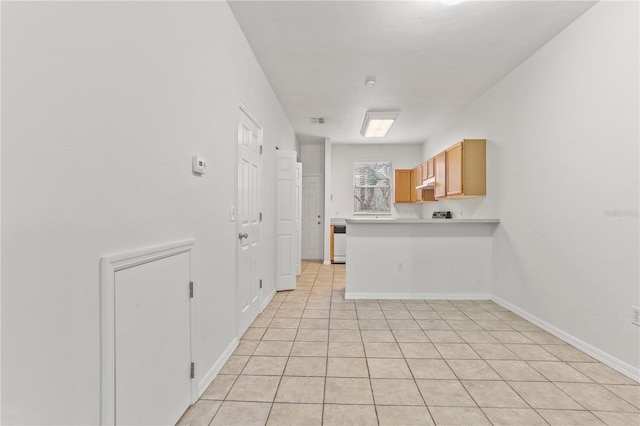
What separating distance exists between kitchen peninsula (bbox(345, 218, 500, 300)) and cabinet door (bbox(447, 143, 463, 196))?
0.58 m

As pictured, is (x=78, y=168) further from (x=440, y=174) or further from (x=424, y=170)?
→ (x=424, y=170)

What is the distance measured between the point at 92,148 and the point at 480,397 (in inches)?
90.4

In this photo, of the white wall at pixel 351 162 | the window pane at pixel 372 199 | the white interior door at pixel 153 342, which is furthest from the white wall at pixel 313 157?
the white interior door at pixel 153 342

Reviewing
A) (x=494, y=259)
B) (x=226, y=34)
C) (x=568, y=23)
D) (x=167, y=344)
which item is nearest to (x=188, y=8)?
(x=226, y=34)

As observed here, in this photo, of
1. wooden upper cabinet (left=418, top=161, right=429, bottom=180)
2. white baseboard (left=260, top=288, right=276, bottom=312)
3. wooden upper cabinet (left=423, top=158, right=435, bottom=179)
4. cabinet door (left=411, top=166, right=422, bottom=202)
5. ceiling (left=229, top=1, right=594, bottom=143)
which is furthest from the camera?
cabinet door (left=411, top=166, right=422, bottom=202)

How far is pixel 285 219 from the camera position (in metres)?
4.43

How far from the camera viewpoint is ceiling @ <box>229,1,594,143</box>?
2.43 m

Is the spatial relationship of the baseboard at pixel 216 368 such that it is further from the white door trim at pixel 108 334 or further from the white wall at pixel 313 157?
the white wall at pixel 313 157

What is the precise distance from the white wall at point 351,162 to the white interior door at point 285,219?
9.92ft

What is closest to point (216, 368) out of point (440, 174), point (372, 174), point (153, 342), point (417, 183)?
point (153, 342)

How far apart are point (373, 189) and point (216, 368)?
5.95 m

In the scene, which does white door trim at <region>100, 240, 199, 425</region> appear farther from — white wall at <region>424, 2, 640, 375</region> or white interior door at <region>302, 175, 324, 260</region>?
white interior door at <region>302, 175, 324, 260</region>

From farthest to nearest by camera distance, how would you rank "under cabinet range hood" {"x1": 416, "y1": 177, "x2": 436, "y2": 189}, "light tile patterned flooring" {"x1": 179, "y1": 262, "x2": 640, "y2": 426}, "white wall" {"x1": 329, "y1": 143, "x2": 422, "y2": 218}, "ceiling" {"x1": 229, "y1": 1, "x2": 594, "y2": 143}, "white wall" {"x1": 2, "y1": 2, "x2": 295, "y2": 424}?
"white wall" {"x1": 329, "y1": 143, "x2": 422, "y2": 218}
"under cabinet range hood" {"x1": 416, "y1": 177, "x2": 436, "y2": 189}
"ceiling" {"x1": 229, "y1": 1, "x2": 594, "y2": 143}
"light tile patterned flooring" {"x1": 179, "y1": 262, "x2": 640, "y2": 426}
"white wall" {"x1": 2, "y1": 2, "x2": 295, "y2": 424}

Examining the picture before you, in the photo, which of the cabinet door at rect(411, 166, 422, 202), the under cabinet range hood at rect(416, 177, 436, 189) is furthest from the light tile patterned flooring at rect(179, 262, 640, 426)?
the cabinet door at rect(411, 166, 422, 202)
